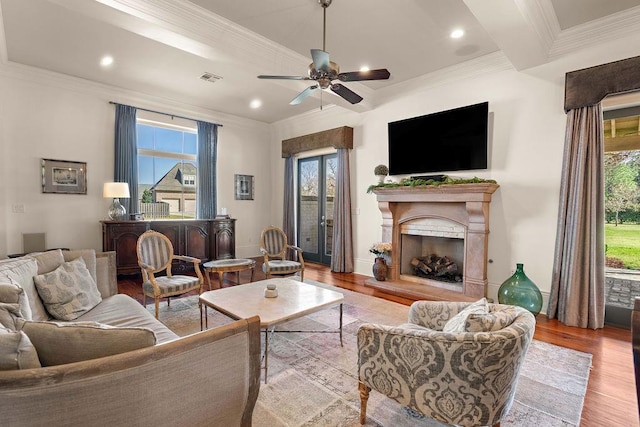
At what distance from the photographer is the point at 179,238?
221 inches

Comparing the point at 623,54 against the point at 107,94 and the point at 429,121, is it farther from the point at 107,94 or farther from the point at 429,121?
the point at 107,94

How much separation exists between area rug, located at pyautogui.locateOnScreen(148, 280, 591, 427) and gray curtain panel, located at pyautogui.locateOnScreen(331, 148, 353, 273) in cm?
248

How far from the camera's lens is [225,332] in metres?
1.26

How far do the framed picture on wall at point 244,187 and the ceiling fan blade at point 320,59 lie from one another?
474cm

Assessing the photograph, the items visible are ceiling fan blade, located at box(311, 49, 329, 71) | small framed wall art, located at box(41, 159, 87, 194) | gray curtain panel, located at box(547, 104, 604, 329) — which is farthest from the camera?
small framed wall art, located at box(41, 159, 87, 194)

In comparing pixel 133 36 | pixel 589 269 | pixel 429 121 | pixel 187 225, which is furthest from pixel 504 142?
pixel 187 225

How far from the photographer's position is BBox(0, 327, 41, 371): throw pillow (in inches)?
38.1

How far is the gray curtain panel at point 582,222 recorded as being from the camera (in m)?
3.22

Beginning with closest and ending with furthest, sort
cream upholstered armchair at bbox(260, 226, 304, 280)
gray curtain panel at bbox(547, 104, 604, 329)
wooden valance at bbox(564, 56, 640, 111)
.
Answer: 1. wooden valance at bbox(564, 56, 640, 111)
2. gray curtain panel at bbox(547, 104, 604, 329)
3. cream upholstered armchair at bbox(260, 226, 304, 280)

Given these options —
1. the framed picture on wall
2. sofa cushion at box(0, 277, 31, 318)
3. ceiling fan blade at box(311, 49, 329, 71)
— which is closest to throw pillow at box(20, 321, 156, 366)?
sofa cushion at box(0, 277, 31, 318)

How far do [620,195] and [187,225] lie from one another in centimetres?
619

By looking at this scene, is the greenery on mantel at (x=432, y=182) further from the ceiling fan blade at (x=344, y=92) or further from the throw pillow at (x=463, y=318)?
the throw pillow at (x=463, y=318)

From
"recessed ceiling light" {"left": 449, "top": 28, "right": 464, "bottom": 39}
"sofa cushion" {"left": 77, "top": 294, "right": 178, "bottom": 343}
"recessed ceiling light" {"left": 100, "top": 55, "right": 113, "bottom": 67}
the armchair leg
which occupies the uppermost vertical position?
"recessed ceiling light" {"left": 449, "top": 28, "right": 464, "bottom": 39}

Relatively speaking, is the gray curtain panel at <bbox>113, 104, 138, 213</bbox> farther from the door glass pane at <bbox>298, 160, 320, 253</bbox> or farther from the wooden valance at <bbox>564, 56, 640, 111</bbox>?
the wooden valance at <bbox>564, 56, 640, 111</bbox>
